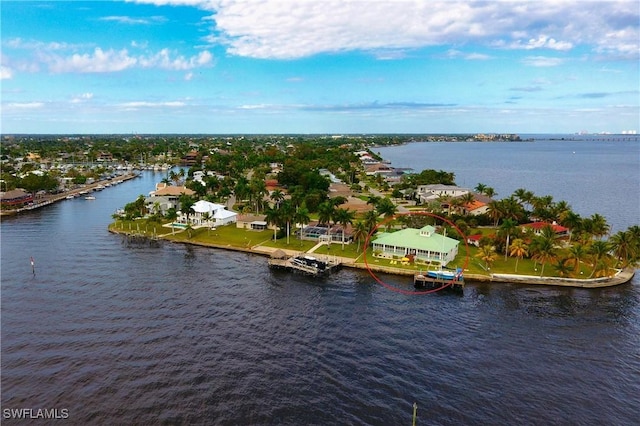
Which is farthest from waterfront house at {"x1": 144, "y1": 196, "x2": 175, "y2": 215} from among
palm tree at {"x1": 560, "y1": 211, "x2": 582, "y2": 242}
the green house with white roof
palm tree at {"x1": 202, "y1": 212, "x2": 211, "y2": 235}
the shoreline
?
palm tree at {"x1": 560, "y1": 211, "x2": 582, "y2": 242}

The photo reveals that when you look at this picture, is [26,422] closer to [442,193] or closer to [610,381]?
[610,381]

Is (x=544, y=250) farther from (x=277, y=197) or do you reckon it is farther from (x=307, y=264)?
(x=277, y=197)

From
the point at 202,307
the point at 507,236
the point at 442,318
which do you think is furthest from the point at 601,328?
the point at 202,307

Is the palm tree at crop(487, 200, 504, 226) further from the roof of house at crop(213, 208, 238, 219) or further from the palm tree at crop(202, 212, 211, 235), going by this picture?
the palm tree at crop(202, 212, 211, 235)

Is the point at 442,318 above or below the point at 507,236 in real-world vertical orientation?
below

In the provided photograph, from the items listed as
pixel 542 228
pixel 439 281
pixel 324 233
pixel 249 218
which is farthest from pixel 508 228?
pixel 249 218

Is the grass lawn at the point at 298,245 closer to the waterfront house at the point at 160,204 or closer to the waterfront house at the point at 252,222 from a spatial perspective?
the waterfront house at the point at 252,222
